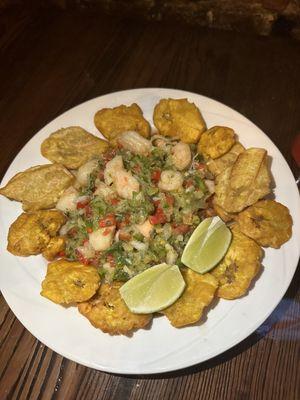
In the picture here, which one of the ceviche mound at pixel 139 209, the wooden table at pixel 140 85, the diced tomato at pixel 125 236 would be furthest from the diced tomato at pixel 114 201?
the wooden table at pixel 140 85

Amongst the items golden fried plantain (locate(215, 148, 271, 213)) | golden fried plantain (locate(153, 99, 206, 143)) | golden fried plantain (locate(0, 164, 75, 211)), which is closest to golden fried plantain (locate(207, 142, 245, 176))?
golden fried plantain (locate(215, 148, 271, 213))

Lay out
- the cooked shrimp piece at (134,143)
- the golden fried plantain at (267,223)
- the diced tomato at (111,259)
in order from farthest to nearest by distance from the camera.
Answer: the cooked shrimp piece at (134,143) < the diced tomato at (111,259) < the golden fried plantain at (267,223)

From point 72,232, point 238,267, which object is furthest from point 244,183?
point 72,232

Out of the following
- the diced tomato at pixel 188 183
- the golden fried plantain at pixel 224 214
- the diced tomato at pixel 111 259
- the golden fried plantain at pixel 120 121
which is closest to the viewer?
the diced tomato at pixel 111 259

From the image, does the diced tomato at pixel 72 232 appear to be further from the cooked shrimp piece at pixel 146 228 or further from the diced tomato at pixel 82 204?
the cooked shrimp piece at pixel 146 228

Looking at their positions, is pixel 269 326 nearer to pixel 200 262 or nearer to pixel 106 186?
pixel 200 262

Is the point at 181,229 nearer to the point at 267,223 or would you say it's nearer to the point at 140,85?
the point at 267,223
